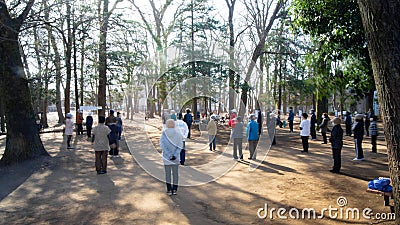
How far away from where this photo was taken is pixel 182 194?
7.37 metres

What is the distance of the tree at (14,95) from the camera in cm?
1071

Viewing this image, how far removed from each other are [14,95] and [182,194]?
7.13 meters

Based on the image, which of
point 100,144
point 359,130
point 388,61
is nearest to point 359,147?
point 359,130

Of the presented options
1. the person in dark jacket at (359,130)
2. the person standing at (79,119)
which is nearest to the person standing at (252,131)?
the person in dark jacket at (359,130)

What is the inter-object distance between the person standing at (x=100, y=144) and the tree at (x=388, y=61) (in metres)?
7.28

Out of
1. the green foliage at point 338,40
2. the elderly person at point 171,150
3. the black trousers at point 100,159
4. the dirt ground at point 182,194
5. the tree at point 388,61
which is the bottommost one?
the dirt ground at point 182,194

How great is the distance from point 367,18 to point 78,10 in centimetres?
1494

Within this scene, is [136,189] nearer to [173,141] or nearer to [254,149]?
[173,141]

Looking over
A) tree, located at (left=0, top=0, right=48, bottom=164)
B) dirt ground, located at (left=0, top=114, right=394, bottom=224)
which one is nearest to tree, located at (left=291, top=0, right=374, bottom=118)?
dirt ground, located at (left=0, top=114, right=394, bottom=224)

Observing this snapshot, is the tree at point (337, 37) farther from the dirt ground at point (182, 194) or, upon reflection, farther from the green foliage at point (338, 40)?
the dirt ground at point (182, 194)

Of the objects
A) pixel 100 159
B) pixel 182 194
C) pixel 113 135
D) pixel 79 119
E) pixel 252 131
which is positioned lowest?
pixel 182 194

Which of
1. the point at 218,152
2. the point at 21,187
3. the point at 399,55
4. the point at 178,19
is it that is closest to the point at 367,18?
the point at 399,55

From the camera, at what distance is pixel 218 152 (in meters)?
13.9

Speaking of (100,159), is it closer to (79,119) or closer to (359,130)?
(359,130)
